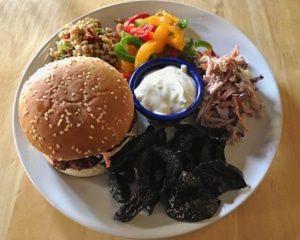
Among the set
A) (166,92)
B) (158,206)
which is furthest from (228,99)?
(158,206)

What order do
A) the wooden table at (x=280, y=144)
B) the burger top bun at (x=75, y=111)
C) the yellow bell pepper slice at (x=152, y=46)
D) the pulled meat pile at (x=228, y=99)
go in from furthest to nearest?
the yellow bell pepper slice at (x=152, y=46) → the pulled meat pile at (x=228, y=99) → the wooden table at (x=280, y=144) → the burger top bun at (x=75, y=111)

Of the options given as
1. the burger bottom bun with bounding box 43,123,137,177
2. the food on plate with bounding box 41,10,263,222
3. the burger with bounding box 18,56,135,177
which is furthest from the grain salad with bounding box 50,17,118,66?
the burger bottom bun with bounding box 43,123,137,177

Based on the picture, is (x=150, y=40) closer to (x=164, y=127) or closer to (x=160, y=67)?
(x=160, y=67)

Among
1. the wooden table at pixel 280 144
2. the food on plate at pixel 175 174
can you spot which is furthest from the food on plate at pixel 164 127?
the wooden table at pixel 280 144

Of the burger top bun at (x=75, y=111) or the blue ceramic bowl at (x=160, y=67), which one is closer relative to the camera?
the burger top bun at (x=75, y=111)

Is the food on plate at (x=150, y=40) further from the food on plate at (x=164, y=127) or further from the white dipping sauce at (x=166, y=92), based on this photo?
the white dipping sauce at (x=166, y=92)

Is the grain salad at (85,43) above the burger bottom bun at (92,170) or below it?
above

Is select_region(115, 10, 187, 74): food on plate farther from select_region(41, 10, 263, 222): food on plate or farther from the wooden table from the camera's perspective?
the wooden table

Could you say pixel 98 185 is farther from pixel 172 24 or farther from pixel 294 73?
pixel 294 73
